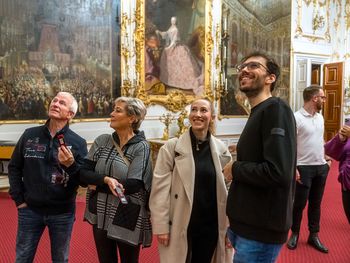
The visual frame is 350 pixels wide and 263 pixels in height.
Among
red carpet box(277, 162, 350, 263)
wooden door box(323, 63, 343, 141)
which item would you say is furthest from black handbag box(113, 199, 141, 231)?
wooden door box(323, 63, 343, 141)

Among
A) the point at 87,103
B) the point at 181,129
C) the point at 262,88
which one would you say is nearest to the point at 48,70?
the point at 87,103

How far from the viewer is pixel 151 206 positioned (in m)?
2.41

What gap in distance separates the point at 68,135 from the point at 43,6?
5.14 meters

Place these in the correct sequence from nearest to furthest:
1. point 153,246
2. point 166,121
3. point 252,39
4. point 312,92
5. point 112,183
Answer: point 112,183
point 312,92
point 153,246
point 166,121
point 252,39

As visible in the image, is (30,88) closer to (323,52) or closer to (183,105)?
(183,105)

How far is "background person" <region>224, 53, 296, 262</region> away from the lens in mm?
1647

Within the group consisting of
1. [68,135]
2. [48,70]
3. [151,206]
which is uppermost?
[48,70]

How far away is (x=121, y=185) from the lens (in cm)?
225

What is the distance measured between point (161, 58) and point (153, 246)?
18.1 ft

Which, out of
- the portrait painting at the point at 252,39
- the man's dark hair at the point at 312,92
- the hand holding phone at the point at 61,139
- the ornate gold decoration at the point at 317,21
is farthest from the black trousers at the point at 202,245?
the ornate gold decoration at the point at 317,21

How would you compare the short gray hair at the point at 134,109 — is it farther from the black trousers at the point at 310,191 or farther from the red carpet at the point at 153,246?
the black trousers at the point at 310,191

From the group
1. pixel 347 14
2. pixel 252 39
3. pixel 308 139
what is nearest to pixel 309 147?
pixel 308 139

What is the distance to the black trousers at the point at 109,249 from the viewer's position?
247 centimetres

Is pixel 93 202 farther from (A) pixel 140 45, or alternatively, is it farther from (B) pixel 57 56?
(A) pixel 140 45
